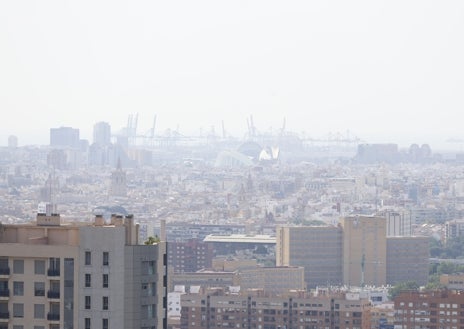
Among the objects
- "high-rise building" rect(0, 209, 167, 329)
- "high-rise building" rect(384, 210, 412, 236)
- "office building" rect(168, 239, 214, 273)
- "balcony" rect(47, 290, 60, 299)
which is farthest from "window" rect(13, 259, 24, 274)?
"high-rise building" rect(384, 210, 412, 236)

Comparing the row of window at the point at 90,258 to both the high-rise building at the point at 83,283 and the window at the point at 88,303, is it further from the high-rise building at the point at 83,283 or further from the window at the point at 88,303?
the window at the point at 88,303

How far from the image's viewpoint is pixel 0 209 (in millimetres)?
91750

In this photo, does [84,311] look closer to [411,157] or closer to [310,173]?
[310,173]

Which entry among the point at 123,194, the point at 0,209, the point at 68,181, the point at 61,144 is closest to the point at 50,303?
the point at 0,209

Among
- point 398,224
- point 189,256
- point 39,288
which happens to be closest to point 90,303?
point 39,288

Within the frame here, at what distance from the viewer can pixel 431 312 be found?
4553cm

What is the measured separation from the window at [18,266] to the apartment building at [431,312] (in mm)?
29087

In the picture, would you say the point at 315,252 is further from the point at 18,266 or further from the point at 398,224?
the point at 18,266

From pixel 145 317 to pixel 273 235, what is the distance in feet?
248

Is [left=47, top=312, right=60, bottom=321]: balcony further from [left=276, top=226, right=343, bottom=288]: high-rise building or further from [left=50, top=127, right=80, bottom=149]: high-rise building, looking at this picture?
[left=50, top=127, right=80, bottom=149]: high-rise building

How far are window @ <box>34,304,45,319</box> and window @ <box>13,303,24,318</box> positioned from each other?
98 mm

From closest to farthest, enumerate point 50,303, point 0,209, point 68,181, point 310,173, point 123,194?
point 50,303 → point 0,209 → point 123,194 → point 68,181 → point 310,173

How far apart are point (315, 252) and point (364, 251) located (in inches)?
79.4

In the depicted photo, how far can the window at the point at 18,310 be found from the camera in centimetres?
1642
